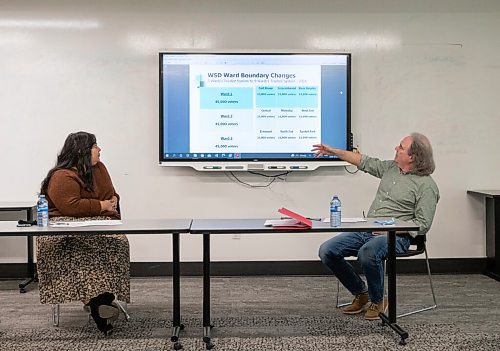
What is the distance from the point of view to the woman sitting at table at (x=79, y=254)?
11.7 ft

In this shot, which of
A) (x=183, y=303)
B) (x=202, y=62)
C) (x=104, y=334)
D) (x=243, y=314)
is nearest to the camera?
(x=104, y=334)

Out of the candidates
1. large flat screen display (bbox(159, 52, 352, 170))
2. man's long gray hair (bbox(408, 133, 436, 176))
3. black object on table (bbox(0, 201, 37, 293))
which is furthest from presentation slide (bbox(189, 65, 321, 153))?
black object on table (bbox(0, 201, 37, 293))

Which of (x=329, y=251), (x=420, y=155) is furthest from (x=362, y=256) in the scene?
(x=420, y=155)

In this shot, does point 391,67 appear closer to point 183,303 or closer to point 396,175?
point 396,175

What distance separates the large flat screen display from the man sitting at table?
1.13 metres

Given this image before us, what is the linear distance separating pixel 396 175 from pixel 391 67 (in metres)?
1.49

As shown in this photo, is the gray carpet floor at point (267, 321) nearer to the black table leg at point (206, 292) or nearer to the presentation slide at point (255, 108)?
the black table leg at point (206, 292)

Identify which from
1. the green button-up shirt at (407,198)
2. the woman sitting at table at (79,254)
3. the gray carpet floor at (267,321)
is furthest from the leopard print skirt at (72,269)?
the green button-up shirt at (407,198)

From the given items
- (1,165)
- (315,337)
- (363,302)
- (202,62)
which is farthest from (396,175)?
(1,165)

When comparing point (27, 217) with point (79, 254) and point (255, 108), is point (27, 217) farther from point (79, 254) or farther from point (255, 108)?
point (255, 108)

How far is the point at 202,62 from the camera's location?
510 centimetres

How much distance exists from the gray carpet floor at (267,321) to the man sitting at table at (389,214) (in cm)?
22

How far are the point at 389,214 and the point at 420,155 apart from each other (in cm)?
43

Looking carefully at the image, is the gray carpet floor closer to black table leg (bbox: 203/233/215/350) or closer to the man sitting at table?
black table leg (bbox: 203/233/215/350)
